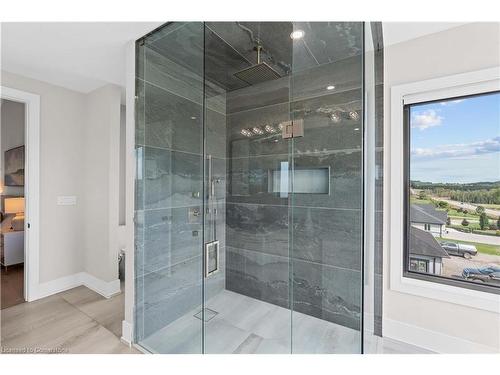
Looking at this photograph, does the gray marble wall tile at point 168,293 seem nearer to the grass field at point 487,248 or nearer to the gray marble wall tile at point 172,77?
the gray marble wall tile at point 172,77

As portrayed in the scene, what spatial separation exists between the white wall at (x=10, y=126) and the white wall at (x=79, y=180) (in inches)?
38.0

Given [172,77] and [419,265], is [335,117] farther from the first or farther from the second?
[419,265]

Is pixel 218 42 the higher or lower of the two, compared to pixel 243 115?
higher

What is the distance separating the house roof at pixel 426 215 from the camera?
74.0 inches

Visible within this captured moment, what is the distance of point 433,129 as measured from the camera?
73.6 inches

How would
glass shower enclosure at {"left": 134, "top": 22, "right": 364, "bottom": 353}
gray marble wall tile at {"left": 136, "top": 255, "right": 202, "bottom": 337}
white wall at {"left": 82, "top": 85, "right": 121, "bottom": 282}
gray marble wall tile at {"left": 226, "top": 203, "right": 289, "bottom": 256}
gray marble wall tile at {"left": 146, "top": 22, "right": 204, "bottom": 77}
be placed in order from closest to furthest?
1. glass shower enclosure at {"left": 134, "top": 22, "right": 364, "bottom": 353}
2. gray marble wall tile at {"left": 146, "top": 22, "right": 204, "bottom": 77}
3. gray marble wall tile at {"left": 136, "top": 255, "right": 202, "bottom": 337}
4. gray marble wall tile at {"left": 226, "top": 203, "right": 289, "bottom": 256}
5. white wall at {"left": 82, "top": 85, "right": 121, "bottom": 282}

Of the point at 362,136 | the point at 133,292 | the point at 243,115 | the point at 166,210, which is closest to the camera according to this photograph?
the point at 362,136

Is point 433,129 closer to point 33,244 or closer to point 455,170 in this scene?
point 455,170

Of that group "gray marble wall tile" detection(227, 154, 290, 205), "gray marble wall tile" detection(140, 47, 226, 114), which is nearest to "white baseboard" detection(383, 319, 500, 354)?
"gray marble wall tile" detection(227, 154, 290, 205)

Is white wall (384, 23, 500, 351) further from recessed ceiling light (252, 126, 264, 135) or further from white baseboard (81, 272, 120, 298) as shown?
white baseboard (81, 272, 120, 298)

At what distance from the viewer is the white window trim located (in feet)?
5.19

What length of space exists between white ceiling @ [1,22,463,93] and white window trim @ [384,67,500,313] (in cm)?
39
